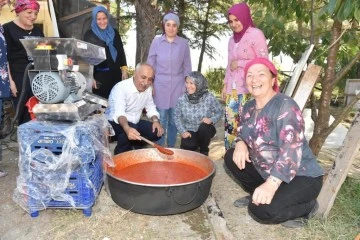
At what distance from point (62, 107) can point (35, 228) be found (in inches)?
34.6

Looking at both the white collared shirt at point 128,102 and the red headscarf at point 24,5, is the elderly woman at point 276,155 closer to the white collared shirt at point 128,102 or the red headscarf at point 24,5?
the white collared shirt at point 128,102

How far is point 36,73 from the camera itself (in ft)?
8.63

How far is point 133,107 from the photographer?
12.3 feet

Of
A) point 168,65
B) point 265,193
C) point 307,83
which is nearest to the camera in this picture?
point 265,193

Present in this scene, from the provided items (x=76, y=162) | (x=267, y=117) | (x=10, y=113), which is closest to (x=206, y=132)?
(x=267, y=117)

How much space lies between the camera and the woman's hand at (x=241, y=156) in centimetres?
262

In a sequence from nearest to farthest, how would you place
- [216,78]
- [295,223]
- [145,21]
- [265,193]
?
[265,193] → [295,223] → [145,21] → [216,78]

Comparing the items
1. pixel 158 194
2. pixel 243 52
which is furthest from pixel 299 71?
pixel 158 194

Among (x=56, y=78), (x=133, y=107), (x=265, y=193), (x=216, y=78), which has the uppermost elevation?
(x=56, y=78)

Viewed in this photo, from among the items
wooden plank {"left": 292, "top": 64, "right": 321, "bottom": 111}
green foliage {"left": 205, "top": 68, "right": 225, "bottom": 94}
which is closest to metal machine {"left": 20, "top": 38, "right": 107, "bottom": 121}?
wooden plank {"left": 292, "top": 64, "right": 321, "bottom": 111}

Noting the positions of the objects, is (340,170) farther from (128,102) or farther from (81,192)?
(128,102)

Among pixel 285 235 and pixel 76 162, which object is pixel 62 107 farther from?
pixel 285 235

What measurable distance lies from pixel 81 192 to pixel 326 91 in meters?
2.47

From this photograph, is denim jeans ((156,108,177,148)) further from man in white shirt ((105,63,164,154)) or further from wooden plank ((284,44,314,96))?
wooden plank ((284,44,314,96))
